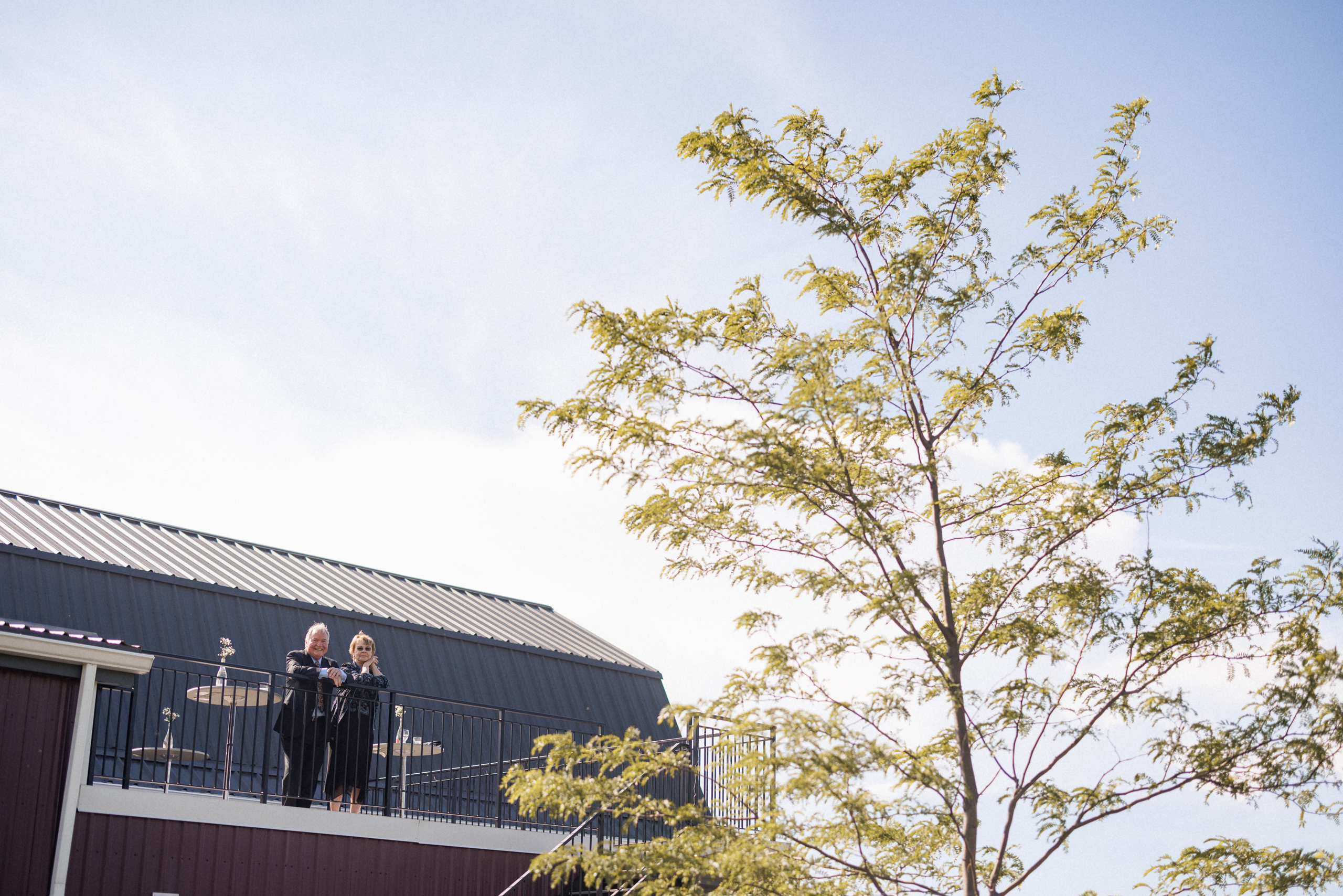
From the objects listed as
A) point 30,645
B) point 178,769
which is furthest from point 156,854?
point 178,769

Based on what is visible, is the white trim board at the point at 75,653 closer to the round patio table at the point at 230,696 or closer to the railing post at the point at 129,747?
the railing post at the point at 129,747

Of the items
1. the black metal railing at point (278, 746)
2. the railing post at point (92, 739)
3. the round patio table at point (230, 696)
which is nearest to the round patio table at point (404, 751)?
the black metal railing at point (278, 746)

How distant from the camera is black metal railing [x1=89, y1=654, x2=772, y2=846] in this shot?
35.8 ft

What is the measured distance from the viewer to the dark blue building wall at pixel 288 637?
51.9 feet

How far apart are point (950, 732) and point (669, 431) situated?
342 centimetres

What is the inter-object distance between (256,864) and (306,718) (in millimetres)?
1381

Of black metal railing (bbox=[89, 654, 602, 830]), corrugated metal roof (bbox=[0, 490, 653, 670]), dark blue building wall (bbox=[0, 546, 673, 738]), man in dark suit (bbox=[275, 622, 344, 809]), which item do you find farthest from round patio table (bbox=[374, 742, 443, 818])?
corrugated metal roof (bbox=[0, 490, 653, 670])

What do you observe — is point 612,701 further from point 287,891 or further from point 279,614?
point 287,891

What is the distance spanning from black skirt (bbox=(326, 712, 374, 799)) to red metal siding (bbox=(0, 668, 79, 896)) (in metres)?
2.50

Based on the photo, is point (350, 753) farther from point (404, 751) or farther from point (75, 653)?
point (75, 653)

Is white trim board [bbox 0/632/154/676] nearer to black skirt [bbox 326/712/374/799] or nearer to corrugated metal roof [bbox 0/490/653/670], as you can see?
black skirt [bbox 326/712/374/799]

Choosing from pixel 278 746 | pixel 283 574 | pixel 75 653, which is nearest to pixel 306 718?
pixel 75 653

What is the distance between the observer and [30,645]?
1007 cm

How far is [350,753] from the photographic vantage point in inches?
481
